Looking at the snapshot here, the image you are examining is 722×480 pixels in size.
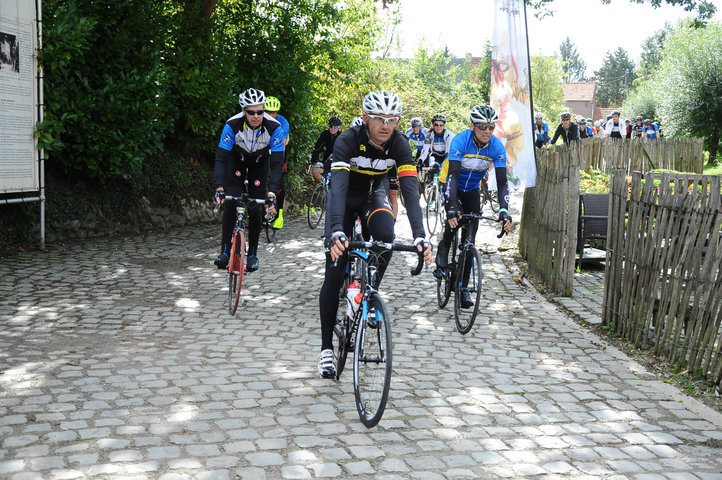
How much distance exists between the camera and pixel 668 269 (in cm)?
675

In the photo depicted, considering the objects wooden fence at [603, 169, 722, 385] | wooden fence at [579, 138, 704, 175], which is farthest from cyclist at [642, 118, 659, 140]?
wooden fence at [603, 169, 722, 385]

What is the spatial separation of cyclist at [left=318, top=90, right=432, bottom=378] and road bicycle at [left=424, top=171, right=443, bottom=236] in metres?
9.65

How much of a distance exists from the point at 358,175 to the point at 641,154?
19.1 meters

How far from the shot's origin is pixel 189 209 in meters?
15.1

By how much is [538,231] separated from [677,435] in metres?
5.93

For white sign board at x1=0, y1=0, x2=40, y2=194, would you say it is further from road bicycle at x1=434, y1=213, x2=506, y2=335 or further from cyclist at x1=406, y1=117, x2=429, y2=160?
cyclist at x1=406, y1=117, x2=429, y2=160

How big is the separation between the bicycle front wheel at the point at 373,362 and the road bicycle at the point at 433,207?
10479 mm

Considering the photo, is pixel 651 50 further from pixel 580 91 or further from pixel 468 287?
pixel 468 287

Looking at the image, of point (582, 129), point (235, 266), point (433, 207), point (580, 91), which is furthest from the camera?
point (580, 91)

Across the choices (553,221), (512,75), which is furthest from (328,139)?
(553,221)

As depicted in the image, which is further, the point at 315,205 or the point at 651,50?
the point at 651,50

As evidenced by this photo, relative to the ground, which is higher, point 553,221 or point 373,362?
point 553,221

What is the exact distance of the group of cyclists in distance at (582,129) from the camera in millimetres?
23766

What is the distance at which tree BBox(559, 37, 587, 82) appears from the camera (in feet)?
565
